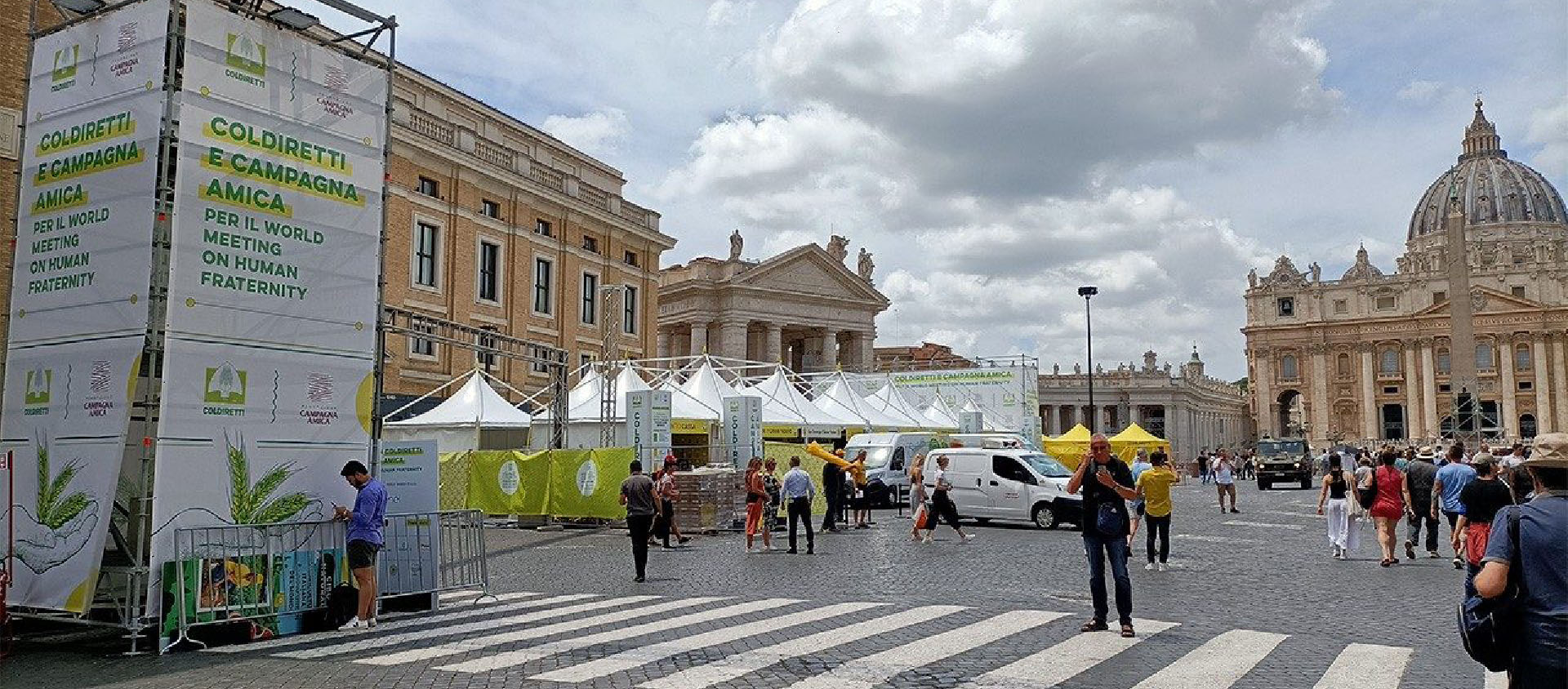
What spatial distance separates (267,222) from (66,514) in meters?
3.09

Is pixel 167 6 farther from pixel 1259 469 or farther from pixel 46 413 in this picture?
pixel 1259 469

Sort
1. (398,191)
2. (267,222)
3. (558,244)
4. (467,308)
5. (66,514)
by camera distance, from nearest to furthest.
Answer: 1. (66,514)
2. (267,222)
3. (398,191)
4. (467,308)
5. (558,244)

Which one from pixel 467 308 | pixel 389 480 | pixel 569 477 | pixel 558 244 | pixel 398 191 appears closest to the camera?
pixel 389 480

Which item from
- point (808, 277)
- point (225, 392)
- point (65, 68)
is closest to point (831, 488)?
point (225, 392)

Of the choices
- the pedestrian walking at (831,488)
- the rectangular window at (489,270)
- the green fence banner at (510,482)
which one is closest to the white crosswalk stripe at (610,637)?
the pedestrian walking at (831,488)

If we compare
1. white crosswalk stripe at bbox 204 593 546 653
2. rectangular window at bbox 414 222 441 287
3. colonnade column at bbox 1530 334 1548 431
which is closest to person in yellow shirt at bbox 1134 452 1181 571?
white crosswalk stripe at bbox 204 593 546 653

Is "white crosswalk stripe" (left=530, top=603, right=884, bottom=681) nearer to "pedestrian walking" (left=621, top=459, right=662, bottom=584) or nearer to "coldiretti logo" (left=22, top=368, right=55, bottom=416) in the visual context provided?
"pedestrian walking" (left=621, top=459, right=662, bottom=584)

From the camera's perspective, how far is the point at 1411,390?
108 metres

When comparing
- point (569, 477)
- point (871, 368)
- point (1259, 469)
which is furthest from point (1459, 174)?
point (569, 477)

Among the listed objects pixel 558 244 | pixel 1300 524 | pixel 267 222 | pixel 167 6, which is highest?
pixel 558 244

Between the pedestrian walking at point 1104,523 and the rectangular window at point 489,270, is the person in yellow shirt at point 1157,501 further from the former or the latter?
the rectangular window at point 489,270

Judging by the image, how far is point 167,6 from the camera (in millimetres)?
9688

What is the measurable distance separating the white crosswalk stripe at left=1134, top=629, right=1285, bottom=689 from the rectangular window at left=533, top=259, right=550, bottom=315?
34476 millimetres

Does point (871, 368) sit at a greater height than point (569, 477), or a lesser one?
greater
